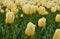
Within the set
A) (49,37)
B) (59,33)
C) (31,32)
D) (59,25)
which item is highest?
(59,33)

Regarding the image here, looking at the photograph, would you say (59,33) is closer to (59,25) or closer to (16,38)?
(16,38)

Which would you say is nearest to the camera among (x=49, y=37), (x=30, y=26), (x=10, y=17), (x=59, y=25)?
(x=30, y=26)

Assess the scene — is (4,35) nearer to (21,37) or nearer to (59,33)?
(21,37)

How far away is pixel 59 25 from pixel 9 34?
1.38 m

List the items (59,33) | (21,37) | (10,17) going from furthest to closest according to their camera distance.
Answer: (21,37)
(10,17)
(59,33)

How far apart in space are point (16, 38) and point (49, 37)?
1.34 feet

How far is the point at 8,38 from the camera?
204 cm

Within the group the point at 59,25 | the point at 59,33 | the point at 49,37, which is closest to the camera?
the point at 59,33

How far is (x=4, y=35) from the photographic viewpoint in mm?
2268

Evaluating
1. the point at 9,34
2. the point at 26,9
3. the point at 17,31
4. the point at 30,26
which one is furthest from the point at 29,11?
the point at 30,26

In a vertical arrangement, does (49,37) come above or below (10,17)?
below

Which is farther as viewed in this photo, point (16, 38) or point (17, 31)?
point (17, 31)

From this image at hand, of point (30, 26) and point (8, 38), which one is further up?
point (30, 26)

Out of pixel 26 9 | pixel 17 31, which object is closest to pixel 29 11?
pixel 26 9
